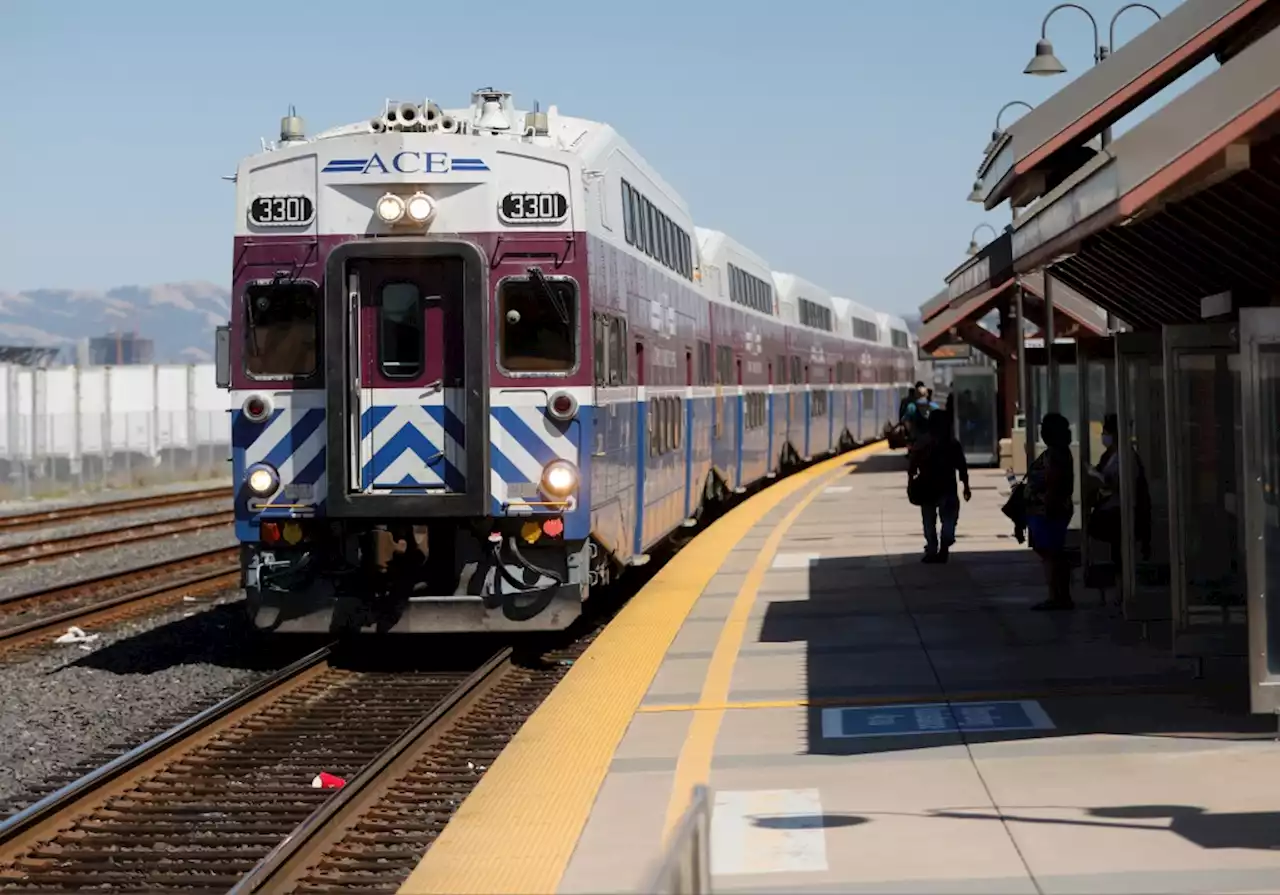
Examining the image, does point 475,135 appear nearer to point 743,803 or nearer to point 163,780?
point 163,780

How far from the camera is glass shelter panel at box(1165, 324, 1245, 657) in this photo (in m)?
10.8

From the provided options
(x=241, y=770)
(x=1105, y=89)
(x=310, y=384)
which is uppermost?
(x=1105, y=89)

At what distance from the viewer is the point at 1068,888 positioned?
6.98 meters

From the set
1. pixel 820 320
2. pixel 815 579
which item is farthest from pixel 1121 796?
pixel 820 320

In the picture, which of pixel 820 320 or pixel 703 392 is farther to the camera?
pixel 820 320

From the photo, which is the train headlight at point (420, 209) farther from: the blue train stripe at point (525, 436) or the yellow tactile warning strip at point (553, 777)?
the yellow tactile warning strip at point (553, 777)

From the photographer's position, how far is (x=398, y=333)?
13.1m

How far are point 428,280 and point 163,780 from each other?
14.1ft

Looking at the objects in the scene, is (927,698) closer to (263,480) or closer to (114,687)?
(263,480)

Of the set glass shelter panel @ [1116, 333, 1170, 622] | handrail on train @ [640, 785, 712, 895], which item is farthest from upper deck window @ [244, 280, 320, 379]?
handrail on train @ [640, 785, 712, 895]

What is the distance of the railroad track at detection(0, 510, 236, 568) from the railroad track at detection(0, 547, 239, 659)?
43.2 inches

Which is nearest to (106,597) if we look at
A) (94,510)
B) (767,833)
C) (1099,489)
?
(1099,489)

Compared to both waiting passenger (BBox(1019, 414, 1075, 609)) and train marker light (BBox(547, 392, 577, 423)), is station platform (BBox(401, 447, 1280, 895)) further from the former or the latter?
train marker light (BBox(547, 392, 577, 423))

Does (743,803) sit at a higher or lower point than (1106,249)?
lower
